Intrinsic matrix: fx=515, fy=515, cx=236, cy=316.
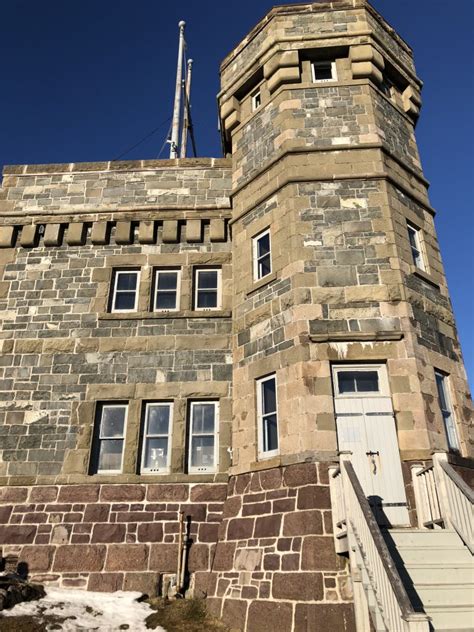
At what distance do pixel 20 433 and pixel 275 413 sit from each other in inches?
223

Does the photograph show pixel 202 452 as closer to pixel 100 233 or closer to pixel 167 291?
pixel 167 291

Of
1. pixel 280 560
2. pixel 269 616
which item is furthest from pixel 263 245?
pixel 269 616

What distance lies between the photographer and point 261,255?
38.0ft

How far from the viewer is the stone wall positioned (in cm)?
730

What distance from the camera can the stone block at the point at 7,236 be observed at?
525 inches

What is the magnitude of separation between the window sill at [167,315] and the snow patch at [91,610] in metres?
5.68

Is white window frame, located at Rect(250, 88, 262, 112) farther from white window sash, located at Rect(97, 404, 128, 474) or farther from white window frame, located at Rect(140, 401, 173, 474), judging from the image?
white window sash, located at Rect(97, 404, 128, 474)

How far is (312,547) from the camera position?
7695mm

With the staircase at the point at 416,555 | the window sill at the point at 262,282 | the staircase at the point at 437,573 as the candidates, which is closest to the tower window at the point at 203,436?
the window sill at the point at 262,282

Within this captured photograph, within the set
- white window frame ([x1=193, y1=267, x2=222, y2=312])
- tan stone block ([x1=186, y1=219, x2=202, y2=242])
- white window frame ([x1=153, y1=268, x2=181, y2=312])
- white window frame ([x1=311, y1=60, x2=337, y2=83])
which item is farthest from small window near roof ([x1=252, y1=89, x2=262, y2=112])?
white window frame ([x1=153, y1=268, x2=181, y2=312])

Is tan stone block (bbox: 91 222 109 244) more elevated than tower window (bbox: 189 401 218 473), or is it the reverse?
tan stone block (bbox: 91 222 109 244)

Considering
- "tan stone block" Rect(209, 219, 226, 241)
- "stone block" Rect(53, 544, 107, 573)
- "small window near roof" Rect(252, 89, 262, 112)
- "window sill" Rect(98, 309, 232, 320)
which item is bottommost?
"stone block" Rect(53, 544, 107, 573)

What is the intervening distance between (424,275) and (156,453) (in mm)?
6751

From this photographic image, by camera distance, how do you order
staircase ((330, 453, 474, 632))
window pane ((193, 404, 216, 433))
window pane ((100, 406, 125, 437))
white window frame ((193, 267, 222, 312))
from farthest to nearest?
white window frame ((193, 267, 222, 312)) → window pane ((100, 406, 125, 437)) → window pane ((193, 404, 216, 433)) → staircase ((330, 453, 474, 632))
